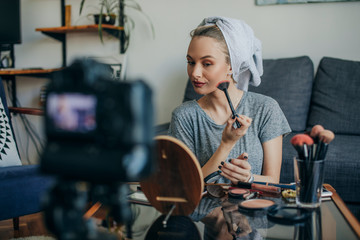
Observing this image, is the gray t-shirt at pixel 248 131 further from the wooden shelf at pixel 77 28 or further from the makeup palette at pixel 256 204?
the wooden shelf at pixel 77 28

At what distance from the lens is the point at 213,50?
1193 mm

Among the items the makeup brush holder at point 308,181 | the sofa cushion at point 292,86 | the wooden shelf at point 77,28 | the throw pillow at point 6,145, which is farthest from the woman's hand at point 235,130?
the wooden shelf at point 77,28

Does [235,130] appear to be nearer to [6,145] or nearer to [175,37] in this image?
[6,145]

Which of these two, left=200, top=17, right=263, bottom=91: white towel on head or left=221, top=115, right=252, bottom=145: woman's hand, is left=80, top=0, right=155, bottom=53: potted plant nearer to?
left=200, top=17, right=263, bottom=91: white towel on head

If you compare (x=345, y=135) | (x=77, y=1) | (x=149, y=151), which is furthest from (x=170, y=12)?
(x=149, y=151)

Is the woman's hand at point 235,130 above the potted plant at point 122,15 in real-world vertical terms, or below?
below

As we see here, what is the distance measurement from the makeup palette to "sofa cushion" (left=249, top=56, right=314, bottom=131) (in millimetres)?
1220

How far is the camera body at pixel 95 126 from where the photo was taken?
0.37 meters

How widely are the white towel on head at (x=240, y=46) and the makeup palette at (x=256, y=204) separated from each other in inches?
20.1

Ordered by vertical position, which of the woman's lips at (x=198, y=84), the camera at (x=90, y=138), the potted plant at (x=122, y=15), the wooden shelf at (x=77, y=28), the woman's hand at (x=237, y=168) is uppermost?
the potted plant at (x=122, y=15)

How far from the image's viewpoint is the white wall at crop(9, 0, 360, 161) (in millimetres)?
2295

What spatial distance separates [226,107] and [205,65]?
0.22 meters

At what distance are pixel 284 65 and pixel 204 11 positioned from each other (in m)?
0.73

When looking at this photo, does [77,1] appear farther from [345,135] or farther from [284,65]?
[345,135]
